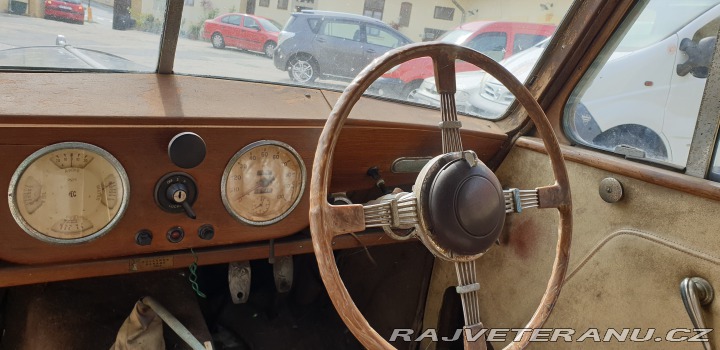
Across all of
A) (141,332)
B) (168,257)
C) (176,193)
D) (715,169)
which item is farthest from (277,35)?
(715,169)

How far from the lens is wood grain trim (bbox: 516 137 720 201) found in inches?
61.4

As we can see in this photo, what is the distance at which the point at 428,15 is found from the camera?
199 cm

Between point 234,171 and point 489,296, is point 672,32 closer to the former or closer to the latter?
point 489,296

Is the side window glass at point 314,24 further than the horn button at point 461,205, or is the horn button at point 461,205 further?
the side window glass at point 314,24

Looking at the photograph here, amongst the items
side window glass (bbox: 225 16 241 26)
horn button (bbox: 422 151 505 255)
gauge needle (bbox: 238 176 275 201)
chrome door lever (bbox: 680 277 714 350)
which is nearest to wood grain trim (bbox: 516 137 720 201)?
chrome door lever (bbox: 680 277 714 350)

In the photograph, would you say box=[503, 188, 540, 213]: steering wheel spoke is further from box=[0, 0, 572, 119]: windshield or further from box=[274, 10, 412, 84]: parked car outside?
box=[274, 10, 412, 84]: parked car outside

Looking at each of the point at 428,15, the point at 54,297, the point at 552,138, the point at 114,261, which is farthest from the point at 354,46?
the point at 54,297

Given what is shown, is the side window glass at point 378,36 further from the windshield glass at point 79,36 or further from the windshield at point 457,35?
the windshield glass at point 79,36

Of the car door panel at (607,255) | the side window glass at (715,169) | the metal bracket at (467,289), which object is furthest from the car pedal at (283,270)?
the side window glass at (715,169)

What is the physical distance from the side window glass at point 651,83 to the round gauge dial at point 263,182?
3.75ft

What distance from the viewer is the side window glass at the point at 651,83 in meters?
1.70

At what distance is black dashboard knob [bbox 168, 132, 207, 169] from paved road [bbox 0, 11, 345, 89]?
0.48 meters

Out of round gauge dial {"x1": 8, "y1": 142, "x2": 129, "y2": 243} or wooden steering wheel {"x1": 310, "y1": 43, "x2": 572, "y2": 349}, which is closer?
wooden steering wheel {"x1": 310, "y1": 43, "x2": 572, "y2": 349}

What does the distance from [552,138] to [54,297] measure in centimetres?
178
